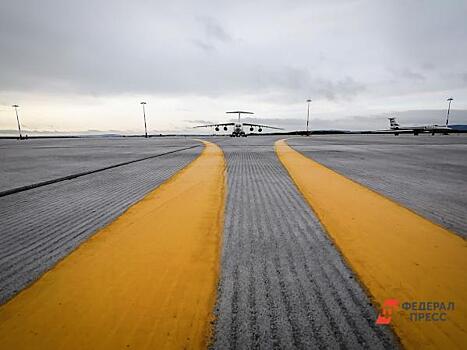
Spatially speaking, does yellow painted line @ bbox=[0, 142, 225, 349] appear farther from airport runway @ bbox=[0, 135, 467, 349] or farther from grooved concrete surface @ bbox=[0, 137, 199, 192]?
grooved concrete surface @ bbox=[0, 137, 199, 192]

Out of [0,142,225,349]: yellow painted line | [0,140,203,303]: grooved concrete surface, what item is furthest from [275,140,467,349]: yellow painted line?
[0,140,203,303]: grooved concrete surface


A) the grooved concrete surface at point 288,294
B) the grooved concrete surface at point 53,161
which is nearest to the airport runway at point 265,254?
the grooved concrete surface at point 288,294

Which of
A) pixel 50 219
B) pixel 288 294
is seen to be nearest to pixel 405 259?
pixel 288 294

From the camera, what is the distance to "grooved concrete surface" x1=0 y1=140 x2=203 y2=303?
63.0 inches

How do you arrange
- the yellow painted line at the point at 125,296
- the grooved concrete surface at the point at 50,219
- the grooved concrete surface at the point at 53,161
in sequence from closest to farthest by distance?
the yellow painted line at the point at 125,296 < the grooved concrete surface at the point at 50,219 < the grooved concrete surface at the point at 53,161

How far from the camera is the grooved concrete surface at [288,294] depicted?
105 cm

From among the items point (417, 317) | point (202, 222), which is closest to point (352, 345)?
point (417, 317)

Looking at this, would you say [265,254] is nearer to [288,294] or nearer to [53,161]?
[288,294]

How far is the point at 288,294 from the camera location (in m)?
1.32

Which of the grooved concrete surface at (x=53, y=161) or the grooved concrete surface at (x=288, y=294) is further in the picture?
the grooved concrete surface at (x=53, y=161)

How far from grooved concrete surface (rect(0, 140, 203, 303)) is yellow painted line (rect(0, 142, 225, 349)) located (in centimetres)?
15

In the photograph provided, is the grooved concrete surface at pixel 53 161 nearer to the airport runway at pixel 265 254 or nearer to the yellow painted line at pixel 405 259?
the airport runway at pixel 265 254

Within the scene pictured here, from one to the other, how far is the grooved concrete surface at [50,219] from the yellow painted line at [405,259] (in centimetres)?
196

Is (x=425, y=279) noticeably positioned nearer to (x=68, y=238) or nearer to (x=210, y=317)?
(x=210, y=317)
